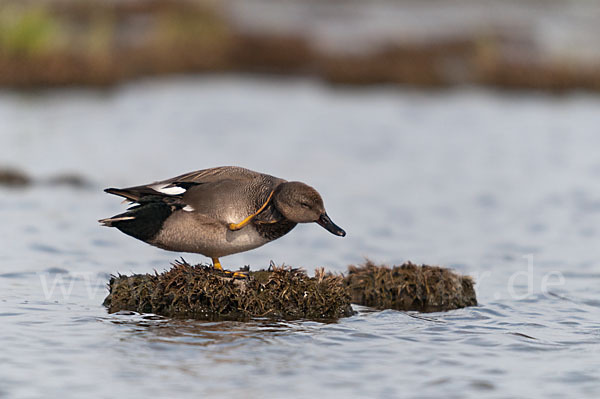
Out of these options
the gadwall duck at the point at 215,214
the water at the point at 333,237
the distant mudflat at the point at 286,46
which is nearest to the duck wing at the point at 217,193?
the gadwall duck at the point at 215,214

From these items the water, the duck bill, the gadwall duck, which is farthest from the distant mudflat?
the duck bill

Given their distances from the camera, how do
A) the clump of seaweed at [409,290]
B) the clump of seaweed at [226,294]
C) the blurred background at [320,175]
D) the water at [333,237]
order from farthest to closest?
the clump of seaweed at [409,290], the clump of seaweed at [226,294], the blurred background at [320,175], the water at [333,237]

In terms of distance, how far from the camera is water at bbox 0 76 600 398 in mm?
6418

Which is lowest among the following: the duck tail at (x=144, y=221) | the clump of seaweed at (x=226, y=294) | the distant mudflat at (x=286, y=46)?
the clump of seaweed at (x=226, y=294)

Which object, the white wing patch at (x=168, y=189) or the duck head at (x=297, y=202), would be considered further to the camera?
the white wing patch at (x=168, y=189)

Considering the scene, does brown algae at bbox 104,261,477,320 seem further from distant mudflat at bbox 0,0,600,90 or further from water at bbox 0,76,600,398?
distant mudflat at bbox 0,0,600,90

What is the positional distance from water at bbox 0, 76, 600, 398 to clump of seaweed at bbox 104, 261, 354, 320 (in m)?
0.17

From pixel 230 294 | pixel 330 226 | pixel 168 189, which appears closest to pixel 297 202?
pixel 330 226

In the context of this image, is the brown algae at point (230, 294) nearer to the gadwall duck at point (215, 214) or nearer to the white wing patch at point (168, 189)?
the gadwall duck at point (215, 214)

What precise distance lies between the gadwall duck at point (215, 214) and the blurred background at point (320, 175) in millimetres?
639

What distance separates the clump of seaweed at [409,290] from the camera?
8359mm

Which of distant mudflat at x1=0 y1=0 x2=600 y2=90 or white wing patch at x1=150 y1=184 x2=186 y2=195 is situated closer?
white wing patch at x1=150 y1=184 x2=186 y2=195

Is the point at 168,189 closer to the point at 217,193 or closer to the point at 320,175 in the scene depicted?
the point at 217,193

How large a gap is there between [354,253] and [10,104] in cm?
1233
